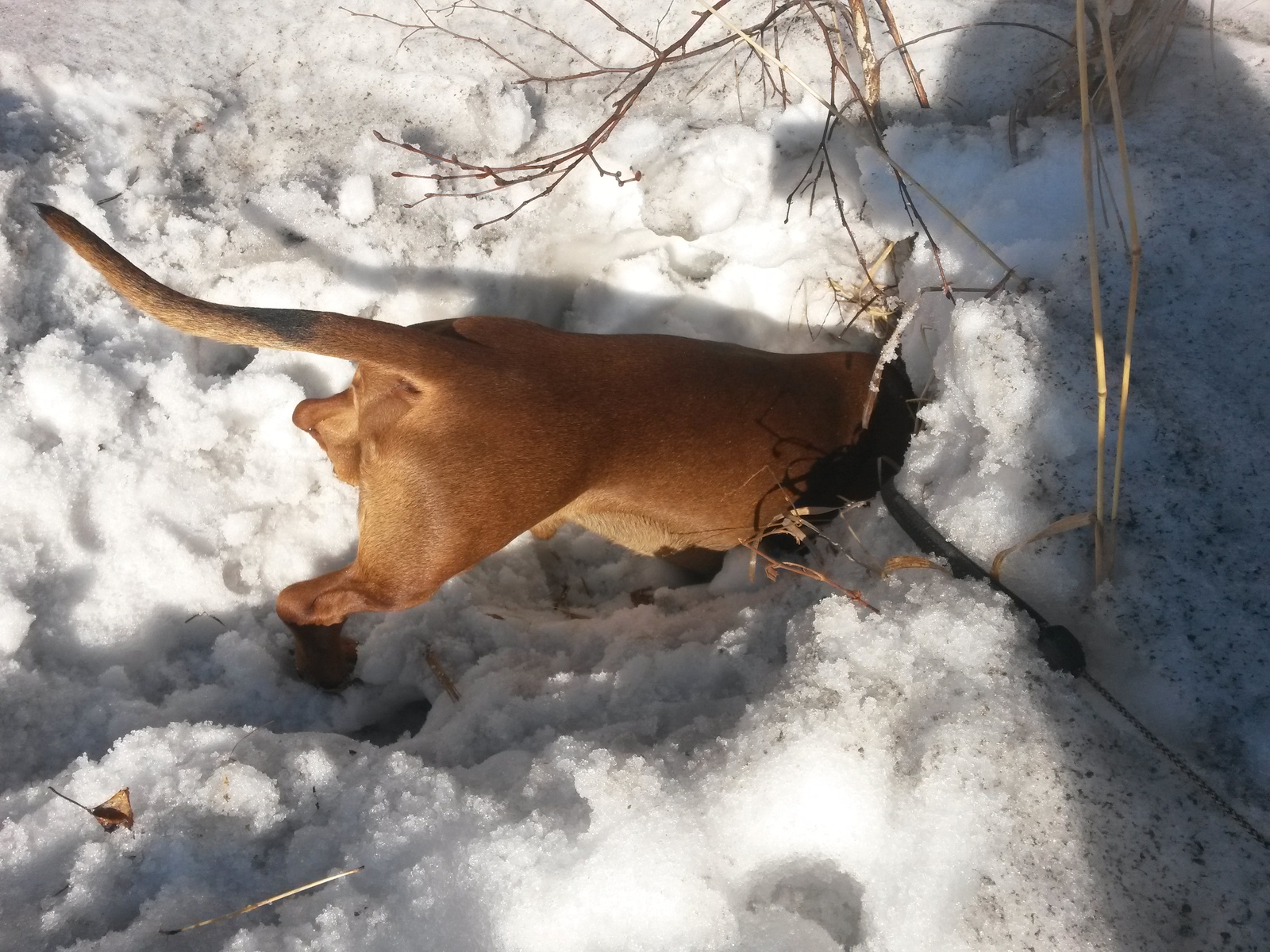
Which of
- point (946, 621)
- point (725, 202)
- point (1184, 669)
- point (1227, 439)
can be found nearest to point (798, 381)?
point (725, 202)

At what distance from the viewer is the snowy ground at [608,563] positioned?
1.38 meters

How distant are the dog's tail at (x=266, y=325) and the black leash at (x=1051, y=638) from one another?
1.17 metres

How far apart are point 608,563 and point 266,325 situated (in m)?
1.37

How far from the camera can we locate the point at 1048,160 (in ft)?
6.77

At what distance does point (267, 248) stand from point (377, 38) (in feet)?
2.99

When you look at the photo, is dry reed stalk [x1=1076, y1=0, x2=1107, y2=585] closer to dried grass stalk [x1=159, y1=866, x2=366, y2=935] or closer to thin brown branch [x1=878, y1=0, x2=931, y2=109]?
thin brown branch [x1=878, y1=0, x2=931, y2=109]

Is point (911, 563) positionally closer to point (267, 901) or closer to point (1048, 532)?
point (1048, 532)

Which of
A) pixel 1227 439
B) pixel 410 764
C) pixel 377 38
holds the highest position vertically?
pixel 377 38

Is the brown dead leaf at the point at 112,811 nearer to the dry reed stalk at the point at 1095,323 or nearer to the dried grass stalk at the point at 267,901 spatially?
the dried grass stalk at the point at 267,901

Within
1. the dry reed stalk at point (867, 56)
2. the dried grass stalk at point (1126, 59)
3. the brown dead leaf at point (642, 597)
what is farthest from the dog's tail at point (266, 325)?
the dried grass stalk at point (1126, 59)

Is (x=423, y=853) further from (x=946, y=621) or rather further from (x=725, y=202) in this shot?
(x=725, y=202)

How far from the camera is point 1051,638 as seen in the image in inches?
58.1

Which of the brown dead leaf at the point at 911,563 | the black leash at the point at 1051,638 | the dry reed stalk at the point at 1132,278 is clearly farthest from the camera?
the brown dead leaf at the point at 911,563

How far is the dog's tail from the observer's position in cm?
156
